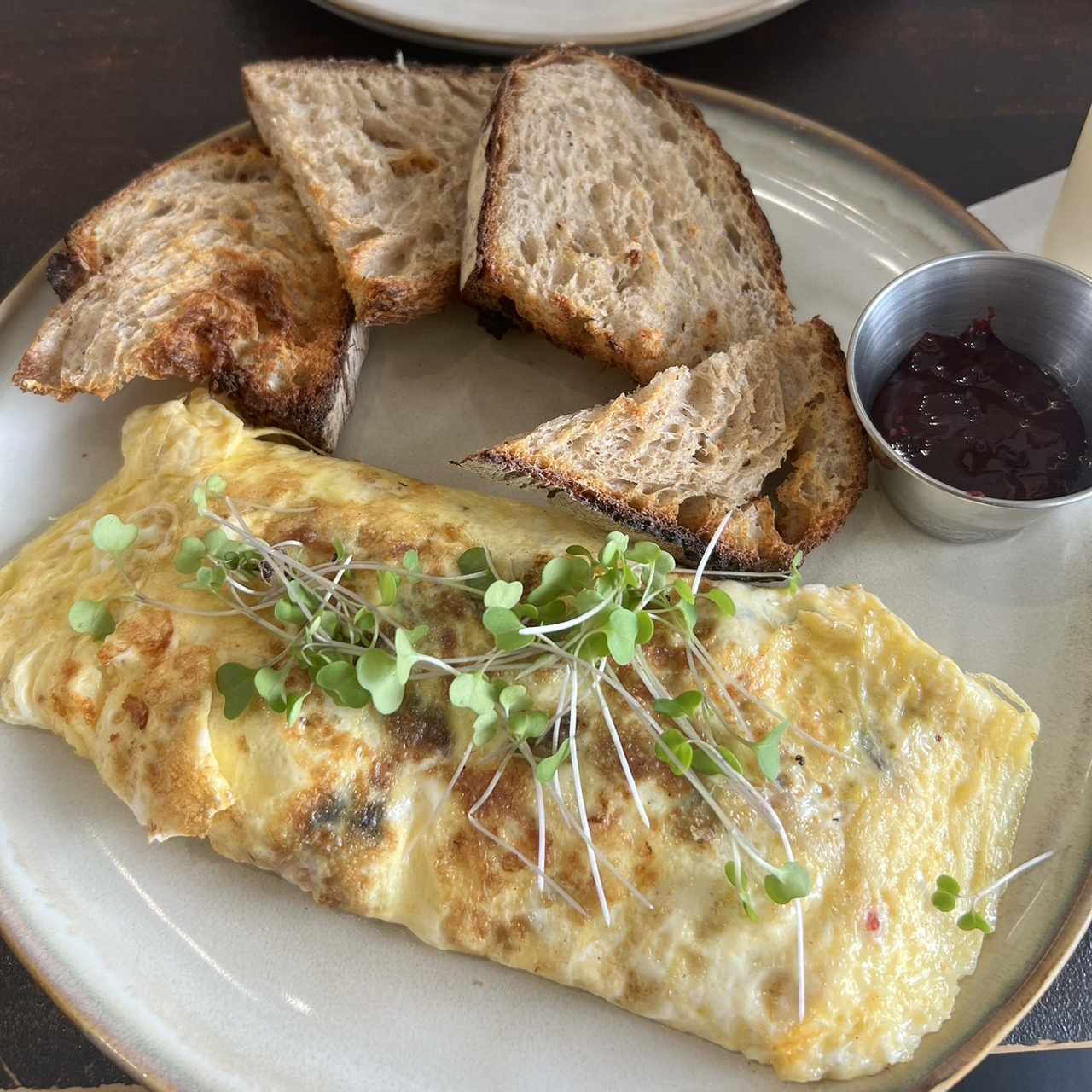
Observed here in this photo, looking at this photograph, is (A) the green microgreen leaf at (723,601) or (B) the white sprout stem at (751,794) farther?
(A) the green microgreen leaf at (723,601)

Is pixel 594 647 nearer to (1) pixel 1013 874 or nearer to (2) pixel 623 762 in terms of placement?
(2) pixel 623 762

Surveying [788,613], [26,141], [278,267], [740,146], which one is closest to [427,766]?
[788,613]

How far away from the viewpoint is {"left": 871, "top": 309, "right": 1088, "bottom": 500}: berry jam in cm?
256

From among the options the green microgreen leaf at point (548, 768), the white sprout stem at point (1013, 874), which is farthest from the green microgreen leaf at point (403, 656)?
the white sprout stem at point (1013, 874)

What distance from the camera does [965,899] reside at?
217 cm

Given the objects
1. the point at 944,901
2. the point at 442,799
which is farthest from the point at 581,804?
the point at 944,901

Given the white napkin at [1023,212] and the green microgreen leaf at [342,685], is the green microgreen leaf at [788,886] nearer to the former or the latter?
the green microgreen leaf at [342,685]

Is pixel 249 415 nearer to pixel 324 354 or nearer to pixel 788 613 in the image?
pixel 324 354

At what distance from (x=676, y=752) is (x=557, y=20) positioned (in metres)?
2.71

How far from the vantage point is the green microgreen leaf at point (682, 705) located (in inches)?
84.1

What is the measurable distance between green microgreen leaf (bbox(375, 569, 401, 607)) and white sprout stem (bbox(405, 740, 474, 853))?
1.20ft

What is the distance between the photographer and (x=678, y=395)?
2734mm

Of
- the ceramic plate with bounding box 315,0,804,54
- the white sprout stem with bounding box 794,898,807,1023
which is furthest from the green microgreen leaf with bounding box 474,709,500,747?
the ceramic plate with bounding box 315,0,804,54

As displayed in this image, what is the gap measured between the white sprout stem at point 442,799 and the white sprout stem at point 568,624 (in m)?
0.28
